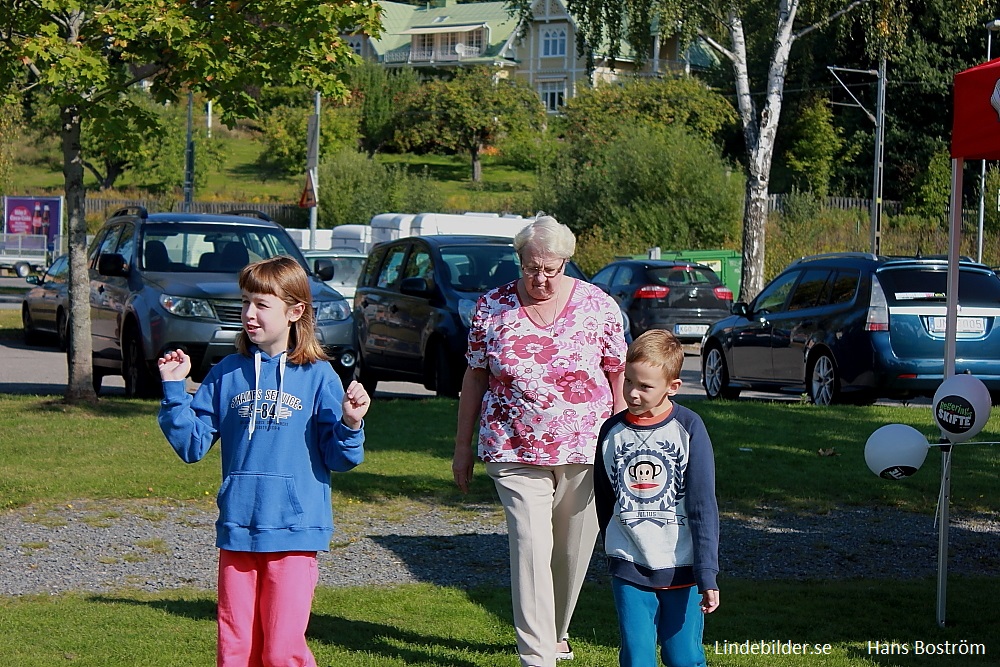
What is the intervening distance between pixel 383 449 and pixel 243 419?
267 inches

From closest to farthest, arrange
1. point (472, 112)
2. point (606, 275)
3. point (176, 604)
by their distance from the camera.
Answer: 1. point (176, 604)
2. point (606, 275)
3. point (472, 112)

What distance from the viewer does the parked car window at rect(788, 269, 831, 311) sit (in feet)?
51.0

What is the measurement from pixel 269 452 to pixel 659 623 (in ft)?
4.70

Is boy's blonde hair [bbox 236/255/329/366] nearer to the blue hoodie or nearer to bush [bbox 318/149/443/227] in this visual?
the blue hoodie

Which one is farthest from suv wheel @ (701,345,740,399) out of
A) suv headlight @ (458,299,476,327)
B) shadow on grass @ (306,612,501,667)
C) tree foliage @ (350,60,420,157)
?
tree foliage @ (350,60,420,157)

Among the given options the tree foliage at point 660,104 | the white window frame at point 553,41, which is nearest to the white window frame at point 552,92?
the white window frame at point 553,41

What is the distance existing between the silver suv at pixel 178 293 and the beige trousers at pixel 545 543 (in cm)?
790

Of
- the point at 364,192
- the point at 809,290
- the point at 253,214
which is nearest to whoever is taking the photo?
the point at 809,290

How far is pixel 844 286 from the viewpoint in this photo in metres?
15.1

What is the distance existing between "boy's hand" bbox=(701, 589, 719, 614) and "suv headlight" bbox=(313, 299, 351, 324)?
1028 cm

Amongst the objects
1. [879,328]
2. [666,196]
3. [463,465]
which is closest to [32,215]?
[666,196]

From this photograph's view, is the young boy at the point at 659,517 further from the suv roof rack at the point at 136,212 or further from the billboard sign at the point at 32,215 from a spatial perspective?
the billboard sign at the point at 32,215

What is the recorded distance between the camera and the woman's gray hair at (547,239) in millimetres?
5520

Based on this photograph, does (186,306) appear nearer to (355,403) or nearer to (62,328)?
(355,403)
